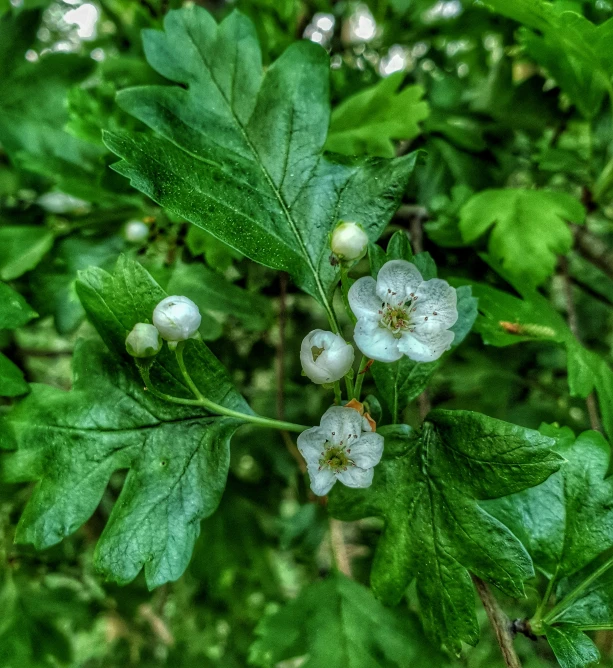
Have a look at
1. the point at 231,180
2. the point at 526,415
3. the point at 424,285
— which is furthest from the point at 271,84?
the point at 526,415

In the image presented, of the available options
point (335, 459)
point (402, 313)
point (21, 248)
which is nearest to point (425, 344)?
point (402, 313)

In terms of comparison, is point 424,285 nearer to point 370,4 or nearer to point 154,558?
point 154,558

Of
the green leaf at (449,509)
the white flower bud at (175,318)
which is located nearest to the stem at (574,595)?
the green leaf at (449,509)

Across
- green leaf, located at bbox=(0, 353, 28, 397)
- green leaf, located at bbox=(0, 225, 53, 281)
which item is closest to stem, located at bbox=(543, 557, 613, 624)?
green leaf, located at bbox=(0, 353, 28, 397)

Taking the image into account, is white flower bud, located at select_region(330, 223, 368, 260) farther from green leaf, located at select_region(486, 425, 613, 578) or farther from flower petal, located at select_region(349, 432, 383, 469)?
green leaf, located at select_region(486, 425, 613, 578)

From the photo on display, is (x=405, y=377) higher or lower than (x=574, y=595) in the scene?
higher

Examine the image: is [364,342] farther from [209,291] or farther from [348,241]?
[209,291]
